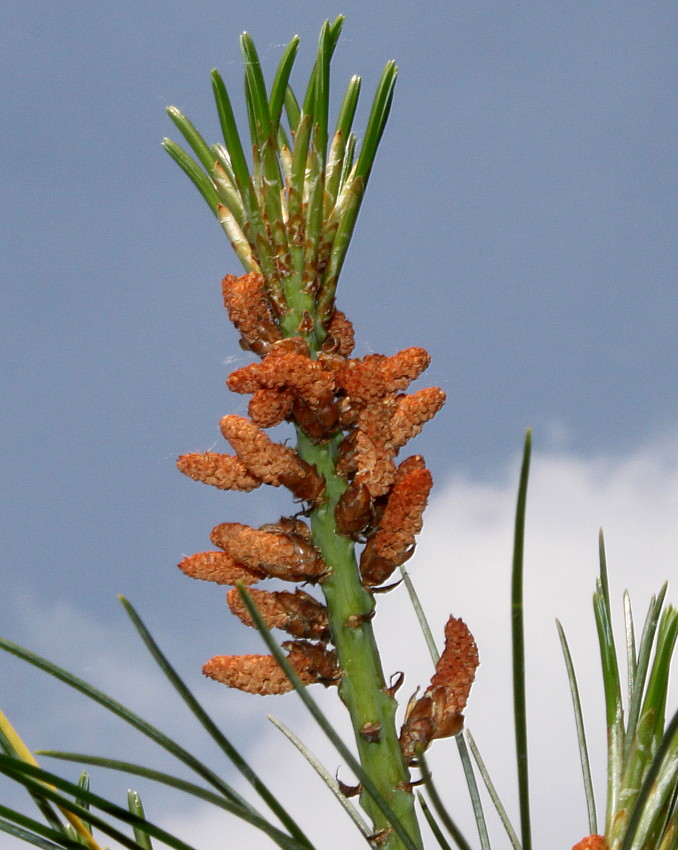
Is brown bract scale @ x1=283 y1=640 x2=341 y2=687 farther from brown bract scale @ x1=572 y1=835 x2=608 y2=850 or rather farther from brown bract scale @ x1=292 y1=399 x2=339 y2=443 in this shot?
brown bract scale @ x1=572 y1=835 x2=608 y2=850

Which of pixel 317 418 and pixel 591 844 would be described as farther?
pixel 317 418

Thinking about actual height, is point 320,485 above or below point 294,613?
above

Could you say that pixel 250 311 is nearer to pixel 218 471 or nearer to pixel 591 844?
pixel 218 471

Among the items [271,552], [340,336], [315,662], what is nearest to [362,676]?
[315,662]

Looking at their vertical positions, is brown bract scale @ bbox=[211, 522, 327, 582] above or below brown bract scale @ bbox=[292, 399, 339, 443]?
below

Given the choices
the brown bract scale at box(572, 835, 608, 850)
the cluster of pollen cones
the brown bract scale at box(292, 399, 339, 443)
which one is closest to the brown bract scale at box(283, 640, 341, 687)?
the cluster of pollen cones

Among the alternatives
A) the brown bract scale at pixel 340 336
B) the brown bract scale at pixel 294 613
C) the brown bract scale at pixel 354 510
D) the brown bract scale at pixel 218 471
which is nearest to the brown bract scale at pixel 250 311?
Result: the brown bract scale at pixel 340 336

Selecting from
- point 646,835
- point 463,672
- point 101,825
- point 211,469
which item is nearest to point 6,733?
point 101,825
